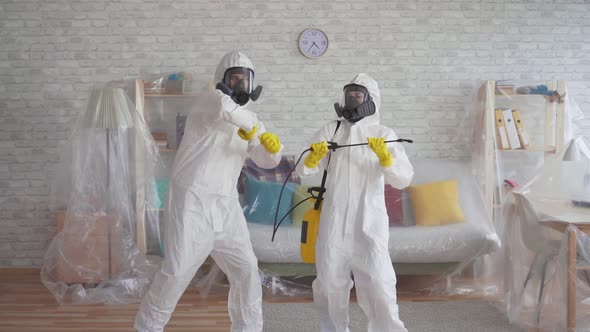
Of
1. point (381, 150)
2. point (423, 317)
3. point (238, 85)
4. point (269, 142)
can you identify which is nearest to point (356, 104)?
point (381, 150)

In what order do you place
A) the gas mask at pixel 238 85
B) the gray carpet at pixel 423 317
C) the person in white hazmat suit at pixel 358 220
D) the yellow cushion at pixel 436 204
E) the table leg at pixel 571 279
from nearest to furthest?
1. the person in white hazmat suit at pixel 358 220
2. the gas mask at pixel 238 85
3. the table leg at pixel 571 279
4. the gray carpet at pixel 423 317
5. the yellow cushion at pixel 436 204

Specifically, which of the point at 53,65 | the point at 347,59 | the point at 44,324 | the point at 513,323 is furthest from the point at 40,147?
the point at 513,323

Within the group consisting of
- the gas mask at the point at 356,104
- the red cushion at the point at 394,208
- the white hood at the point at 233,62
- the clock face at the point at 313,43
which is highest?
the clock face at the point at 313,43

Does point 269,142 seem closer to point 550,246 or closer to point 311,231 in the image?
point 311,231

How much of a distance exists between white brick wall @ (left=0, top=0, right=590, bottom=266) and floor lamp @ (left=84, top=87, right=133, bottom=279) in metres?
0.53

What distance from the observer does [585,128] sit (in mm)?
4434

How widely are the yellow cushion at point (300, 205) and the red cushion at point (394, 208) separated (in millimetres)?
548

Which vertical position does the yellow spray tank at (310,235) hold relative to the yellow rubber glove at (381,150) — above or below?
below

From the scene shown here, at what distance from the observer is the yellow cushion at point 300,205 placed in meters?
3.91

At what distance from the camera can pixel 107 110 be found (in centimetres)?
380

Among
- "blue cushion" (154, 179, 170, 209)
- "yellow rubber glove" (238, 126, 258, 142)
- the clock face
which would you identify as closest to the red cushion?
the clock face

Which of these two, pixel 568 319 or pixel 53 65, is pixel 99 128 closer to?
pixel 53 65

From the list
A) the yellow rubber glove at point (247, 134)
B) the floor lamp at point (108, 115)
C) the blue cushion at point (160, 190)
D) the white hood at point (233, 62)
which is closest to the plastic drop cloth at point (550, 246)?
the yellow rubber glove at point (247, 134)

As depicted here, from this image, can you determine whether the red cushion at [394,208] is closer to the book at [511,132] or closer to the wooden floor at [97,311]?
the wooden floor at [97,311]
